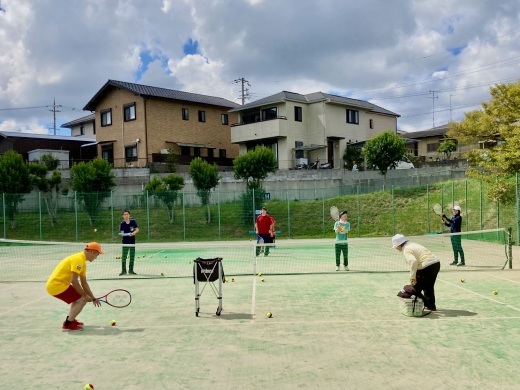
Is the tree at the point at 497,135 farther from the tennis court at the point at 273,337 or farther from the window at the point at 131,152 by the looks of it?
the window at the point at 131,152

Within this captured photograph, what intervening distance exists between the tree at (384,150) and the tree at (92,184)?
17.9 metres

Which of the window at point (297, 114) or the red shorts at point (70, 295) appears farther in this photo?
the window at point (297, 114)

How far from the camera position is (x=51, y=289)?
7.72 metres

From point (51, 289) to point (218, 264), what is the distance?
272 centimetres

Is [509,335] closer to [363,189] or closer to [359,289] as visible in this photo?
[359,289]

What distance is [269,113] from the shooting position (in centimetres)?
4484

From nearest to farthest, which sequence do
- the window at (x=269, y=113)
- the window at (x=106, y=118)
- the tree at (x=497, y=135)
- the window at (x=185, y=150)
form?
the tree at (x=497, y=135) < the window at (x=269, y=113) < the window at (x=185, y=150) < the window at (x=106, y=118)

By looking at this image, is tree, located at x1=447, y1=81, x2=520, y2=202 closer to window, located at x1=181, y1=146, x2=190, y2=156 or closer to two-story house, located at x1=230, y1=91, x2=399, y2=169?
two-story house, located at x1=230, y1=91, x2=399, y2=169

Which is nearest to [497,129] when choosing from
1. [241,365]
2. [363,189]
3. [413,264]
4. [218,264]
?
[363,189]

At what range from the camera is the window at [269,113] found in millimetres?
44125

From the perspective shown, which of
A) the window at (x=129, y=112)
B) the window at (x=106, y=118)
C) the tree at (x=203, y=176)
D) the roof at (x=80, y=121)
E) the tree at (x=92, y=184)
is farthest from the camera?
the roof at (x=80, y=121)

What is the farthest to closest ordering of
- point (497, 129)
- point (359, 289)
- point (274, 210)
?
point (274, 210), point (497, 129), point (359, 289)

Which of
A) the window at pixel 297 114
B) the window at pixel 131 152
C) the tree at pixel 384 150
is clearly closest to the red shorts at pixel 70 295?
the tree at pixel 384 150

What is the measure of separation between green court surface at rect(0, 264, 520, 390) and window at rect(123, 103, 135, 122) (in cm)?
3498
